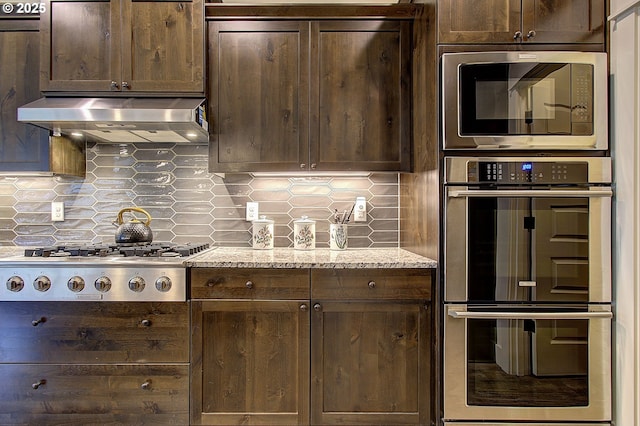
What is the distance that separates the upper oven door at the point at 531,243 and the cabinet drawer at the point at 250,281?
27.1 inches

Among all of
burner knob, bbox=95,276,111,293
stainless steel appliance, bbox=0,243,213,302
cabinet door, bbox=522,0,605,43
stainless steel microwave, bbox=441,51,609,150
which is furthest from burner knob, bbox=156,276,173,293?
cabinet door, bbox=522,0,605,43

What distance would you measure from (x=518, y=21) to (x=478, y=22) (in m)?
0.17

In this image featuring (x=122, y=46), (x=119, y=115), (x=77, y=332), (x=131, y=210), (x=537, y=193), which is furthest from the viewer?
(x=131, y=210)

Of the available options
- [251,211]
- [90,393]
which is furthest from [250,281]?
[90,393]

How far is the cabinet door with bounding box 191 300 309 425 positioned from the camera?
5.59 feet

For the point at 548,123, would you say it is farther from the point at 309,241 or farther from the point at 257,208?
the point at 257,208

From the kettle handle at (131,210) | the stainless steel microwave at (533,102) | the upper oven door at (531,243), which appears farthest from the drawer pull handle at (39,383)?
the stainless steel microwave at (533,102)

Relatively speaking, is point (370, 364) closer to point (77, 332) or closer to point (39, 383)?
point (77, 332)

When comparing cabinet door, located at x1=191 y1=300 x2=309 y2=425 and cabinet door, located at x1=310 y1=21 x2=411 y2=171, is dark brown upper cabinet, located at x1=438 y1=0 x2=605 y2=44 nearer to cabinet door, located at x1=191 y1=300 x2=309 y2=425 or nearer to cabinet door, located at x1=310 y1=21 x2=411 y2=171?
cabinet door, located at x1=310 y1=21 x2=411 y2=171

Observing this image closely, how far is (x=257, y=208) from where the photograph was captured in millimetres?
2336

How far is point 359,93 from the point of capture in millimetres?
2008

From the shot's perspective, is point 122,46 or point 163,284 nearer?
point 163,284

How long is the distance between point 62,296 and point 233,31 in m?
1.50

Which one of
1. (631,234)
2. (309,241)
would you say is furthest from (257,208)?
(631,234)
